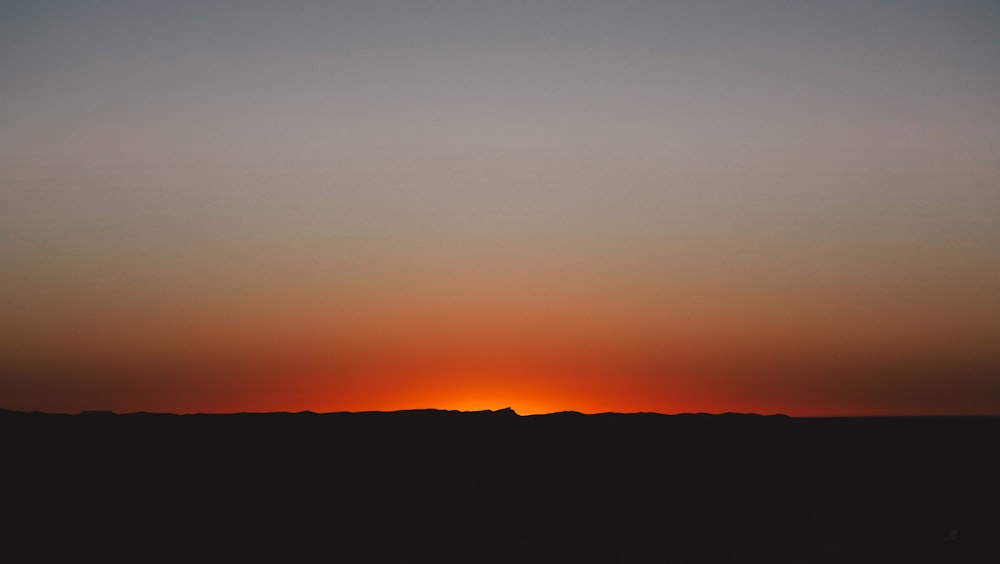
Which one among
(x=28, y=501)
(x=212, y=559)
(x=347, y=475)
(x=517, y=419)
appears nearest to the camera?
(x=212, y=559)

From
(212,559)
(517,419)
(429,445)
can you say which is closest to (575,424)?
(517,419)

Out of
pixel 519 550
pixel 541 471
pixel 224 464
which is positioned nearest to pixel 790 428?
pixel 541 471

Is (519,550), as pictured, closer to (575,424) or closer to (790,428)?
(575,424)

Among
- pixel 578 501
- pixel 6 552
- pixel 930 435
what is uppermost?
pixel 930 435

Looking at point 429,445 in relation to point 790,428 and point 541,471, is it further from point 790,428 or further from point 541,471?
point 790,428

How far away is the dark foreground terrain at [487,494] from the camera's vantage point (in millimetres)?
15102

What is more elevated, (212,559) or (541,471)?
(541,471)

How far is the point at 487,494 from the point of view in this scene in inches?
679

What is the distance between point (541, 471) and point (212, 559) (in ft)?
18.6

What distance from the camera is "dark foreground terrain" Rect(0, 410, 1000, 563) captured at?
49.5 feet

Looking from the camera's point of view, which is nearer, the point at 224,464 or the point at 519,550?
the point at 519,550

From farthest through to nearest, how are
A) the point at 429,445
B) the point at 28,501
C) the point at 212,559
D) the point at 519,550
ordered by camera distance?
1. the point at 429,445
2. the point at 28,501
3. the point at 212,559
4. the point at 519,550

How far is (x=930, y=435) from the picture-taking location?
21031 millimetres

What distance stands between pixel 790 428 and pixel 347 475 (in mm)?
9606
